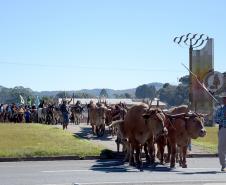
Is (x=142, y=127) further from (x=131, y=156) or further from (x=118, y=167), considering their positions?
(x=118, y=167)

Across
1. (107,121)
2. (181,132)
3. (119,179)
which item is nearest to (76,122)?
(107,121)

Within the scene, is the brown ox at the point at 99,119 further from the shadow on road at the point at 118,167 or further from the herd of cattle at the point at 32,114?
the herd of cattle at the point at 32,114

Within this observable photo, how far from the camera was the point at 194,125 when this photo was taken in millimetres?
17516

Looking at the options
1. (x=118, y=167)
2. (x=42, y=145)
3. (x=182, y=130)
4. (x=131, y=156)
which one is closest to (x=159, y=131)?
(x=182, y=130)

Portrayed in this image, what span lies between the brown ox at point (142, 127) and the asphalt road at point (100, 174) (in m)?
0.62

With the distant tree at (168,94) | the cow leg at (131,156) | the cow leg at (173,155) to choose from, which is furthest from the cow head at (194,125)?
the distant tree at (168,94)

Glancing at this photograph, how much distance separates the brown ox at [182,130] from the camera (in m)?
17.5

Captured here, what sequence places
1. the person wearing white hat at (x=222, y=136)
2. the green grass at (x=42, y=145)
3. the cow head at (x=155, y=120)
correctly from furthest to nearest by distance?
1. the green grass at (x=42, y=145)
2. the cow head at (x=155, y=120)
3. the person wearing white hat at (x=222, y=136)

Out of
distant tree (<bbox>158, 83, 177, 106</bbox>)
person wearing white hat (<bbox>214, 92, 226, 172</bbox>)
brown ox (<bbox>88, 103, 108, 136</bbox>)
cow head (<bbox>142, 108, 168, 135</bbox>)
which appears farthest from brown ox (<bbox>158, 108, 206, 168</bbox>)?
distant tree (<bbox>158, 83, 177, 106</bbox>)

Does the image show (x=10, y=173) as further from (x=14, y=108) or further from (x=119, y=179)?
(x=14, y=108)

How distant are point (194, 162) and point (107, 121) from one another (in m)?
10.2

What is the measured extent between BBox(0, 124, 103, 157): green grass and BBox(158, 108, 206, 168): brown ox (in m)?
3.53

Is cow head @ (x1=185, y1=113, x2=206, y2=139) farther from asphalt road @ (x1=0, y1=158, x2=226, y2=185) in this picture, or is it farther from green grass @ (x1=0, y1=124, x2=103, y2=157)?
green grass @ (x1=0, y1=124, x2=103, y2=157)

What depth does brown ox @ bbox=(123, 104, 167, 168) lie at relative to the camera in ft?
55.7
